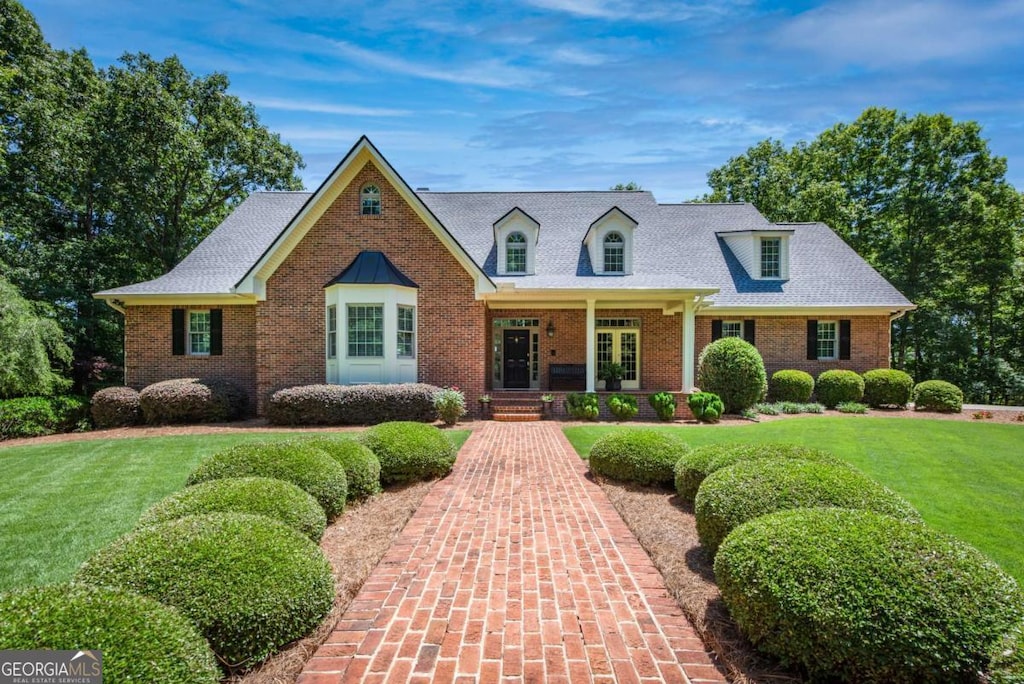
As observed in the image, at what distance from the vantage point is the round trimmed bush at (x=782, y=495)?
3.95 m

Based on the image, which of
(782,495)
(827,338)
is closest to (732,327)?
(827,338)

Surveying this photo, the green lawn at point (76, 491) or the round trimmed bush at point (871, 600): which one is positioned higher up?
the round trimmed bush at point (871, 600)

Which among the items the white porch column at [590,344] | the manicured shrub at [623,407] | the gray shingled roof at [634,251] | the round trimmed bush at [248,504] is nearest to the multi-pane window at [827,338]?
the gray shingled roof at [634,251]

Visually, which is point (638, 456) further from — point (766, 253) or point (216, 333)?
point (766, 253)

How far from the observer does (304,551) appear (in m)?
3.50

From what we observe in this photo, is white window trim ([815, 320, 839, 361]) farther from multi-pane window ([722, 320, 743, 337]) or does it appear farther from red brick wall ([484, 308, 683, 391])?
red brick wall ([484, 308, 683, 391])

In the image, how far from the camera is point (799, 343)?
17.7m

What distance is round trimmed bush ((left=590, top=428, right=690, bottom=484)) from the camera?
6969 millimetres

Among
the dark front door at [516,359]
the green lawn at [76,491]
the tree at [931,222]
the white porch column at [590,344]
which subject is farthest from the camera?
the tree at [931,222]

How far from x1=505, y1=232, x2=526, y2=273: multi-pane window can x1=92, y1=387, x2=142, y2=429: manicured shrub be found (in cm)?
1179

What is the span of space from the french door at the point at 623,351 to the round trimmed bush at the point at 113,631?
15187 mm

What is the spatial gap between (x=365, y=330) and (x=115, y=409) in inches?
279

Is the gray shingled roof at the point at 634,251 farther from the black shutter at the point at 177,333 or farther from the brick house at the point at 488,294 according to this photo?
the black shutter at the point at 177,333

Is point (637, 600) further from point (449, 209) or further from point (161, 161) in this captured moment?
point (161, 161)
